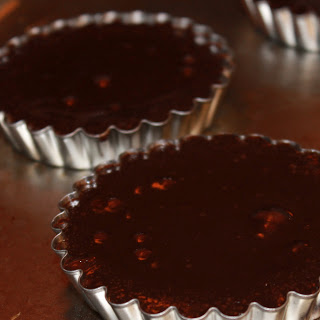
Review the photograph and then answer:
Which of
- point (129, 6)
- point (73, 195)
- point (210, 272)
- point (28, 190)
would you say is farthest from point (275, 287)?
point (129, 6)

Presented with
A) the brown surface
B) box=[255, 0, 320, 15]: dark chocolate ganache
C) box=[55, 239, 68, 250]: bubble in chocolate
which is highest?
box=[55, 239, 68, 250]: bubble in chocolate

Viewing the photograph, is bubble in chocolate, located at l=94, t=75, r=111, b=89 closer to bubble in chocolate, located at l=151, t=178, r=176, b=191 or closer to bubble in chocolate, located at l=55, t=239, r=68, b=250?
bubble in chocolate, located at l=151, t=178, r=176, b=191

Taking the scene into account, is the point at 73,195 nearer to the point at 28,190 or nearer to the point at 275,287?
the point at 28,190

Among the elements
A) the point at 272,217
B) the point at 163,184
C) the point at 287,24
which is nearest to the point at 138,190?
the point at 163,184

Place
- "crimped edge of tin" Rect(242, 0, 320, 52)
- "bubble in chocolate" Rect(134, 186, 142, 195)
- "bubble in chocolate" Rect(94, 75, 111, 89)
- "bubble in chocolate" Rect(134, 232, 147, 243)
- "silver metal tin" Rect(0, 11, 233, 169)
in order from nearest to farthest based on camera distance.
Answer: "bubble in chocolate" Rect(134, 232, 147, 243) < "bubble in chocolate" Rect(134, 186, 142, 195) < "silver metal tin" Rect(0, 11, 233, 169) < "bubble in chocolate" Rect(94, 75, 111, 89) < "crimped edge of tin" Rect(242, 0, 320, 52)

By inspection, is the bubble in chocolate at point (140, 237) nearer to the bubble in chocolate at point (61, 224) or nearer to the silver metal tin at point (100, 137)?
the bubble in chocolate at point (61, 224)

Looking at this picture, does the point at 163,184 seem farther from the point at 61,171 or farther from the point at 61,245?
the point at 61,171

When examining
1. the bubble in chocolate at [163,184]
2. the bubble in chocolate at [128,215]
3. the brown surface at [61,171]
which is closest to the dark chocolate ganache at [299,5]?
the brown surface at [61,171]

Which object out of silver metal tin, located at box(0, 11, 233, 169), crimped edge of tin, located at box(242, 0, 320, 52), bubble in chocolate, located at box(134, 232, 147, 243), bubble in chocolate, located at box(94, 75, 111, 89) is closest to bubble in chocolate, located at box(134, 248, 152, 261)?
bubble in chocolate, located at box(134, 232, 147, 243)
